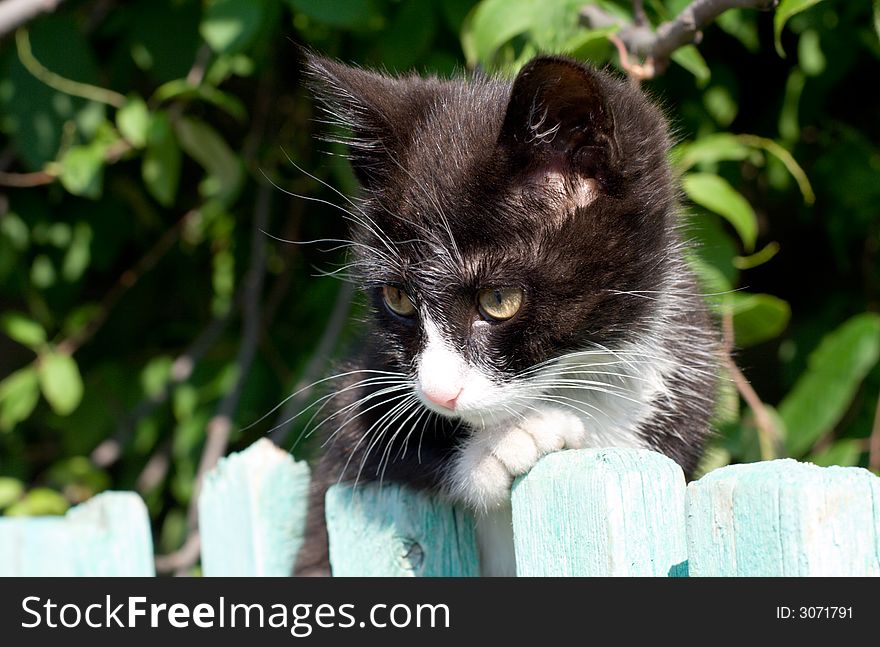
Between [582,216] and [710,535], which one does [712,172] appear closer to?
[582,216]

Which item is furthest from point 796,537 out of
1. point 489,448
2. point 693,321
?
point 693,321

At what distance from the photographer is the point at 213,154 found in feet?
8.27

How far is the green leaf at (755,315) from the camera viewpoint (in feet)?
6.40

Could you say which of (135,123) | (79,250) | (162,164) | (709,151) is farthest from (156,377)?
(709,151)

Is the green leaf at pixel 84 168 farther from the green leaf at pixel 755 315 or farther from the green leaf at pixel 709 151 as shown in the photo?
the green leaf at pixel 755 315

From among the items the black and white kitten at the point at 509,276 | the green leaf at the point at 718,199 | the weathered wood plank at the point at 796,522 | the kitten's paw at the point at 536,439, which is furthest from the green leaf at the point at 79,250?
the weathered wood plank at the point at 796,522

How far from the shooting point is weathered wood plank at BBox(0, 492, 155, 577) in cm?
152

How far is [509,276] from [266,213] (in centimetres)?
156

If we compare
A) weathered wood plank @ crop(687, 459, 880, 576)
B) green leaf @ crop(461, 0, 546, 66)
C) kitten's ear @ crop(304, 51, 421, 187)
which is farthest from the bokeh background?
weathered wood plank @ crop(687, 459, 880, 576)

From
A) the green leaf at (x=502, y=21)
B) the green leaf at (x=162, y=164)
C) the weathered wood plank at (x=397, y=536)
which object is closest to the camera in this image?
the weathered wood plank at (x=397, y=536)

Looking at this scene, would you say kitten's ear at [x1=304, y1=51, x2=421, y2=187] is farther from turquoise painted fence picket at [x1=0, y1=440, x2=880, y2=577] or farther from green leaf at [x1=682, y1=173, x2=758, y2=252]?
green leaf at [x1=682, y1=173, x2=758, y2=252]

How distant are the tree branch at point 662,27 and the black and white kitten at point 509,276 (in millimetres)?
261

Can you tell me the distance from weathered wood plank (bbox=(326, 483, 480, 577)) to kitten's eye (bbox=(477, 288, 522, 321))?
0.32 m

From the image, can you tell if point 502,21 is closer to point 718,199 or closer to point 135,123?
point 718,199
